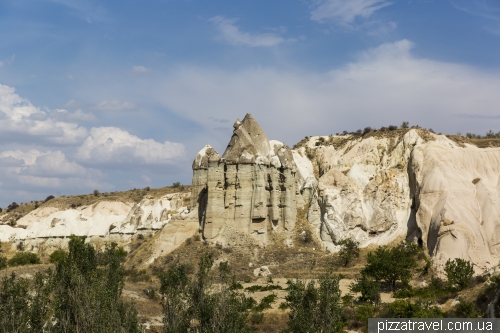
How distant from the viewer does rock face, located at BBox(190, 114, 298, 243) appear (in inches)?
2013

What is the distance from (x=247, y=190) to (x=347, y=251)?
953 cm

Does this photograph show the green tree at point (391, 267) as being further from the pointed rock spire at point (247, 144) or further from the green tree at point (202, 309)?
the pointed rock spire at point (247, 144)

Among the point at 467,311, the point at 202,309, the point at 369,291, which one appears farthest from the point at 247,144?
the point at 202,309

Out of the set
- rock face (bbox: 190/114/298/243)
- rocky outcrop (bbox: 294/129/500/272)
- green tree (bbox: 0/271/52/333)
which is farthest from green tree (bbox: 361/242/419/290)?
green tree (bbox: 0/271/52/333)

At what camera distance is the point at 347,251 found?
48.5m

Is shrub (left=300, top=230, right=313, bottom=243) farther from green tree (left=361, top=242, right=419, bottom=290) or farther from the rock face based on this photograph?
green tree (left=361, top=242, right=419, bottom=290)

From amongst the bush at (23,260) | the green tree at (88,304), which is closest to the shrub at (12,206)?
the bush at (23,260)

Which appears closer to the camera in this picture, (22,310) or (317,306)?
(317,306)

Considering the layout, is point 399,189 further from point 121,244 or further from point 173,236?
point 121,244

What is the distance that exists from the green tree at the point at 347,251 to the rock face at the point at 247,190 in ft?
16.6

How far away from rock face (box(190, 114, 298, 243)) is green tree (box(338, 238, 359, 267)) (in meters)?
5.07

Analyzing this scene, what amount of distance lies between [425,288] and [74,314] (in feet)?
69.8

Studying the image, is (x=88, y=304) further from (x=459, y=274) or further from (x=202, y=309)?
(x=459, y=274)

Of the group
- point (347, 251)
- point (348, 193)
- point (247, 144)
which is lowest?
point (347, 251)
